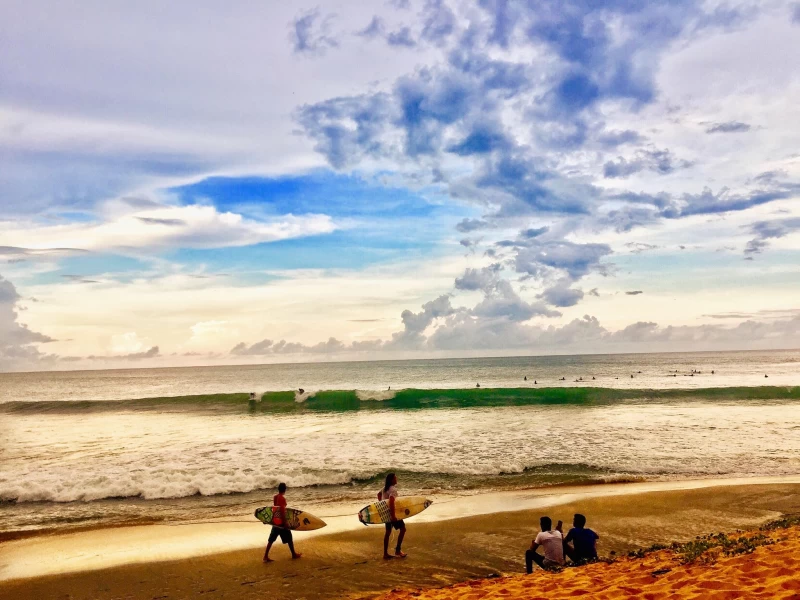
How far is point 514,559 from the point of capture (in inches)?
379

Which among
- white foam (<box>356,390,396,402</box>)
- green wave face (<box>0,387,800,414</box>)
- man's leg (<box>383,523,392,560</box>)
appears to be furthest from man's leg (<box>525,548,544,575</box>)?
white foam (<box>356,390,396,402</box>)

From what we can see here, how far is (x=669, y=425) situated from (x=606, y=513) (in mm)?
16572

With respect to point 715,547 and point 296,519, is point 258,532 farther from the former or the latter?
point 715,547

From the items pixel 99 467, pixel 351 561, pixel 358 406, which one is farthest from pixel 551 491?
pixel 358 406

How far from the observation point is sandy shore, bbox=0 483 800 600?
346 inches

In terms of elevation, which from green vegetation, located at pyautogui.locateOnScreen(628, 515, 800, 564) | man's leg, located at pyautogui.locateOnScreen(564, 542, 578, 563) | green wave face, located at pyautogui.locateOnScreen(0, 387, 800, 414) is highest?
green vegetation, located at pyautogui.locateOnScreen(628, 515, 800, 564)

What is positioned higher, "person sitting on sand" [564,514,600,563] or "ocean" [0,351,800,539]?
"person sitting on sand" [564,514,600,563]

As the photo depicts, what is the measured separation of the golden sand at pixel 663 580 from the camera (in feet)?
20.2

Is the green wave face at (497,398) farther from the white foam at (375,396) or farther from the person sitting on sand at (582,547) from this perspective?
the person sitting on sand at (582,547)

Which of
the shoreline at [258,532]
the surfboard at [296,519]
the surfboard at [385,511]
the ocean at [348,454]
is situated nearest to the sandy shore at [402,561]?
the shoreline at [258,532]

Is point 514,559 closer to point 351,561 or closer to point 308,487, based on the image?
point 351,561

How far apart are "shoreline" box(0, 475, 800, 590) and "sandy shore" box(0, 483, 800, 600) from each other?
0.06 meters

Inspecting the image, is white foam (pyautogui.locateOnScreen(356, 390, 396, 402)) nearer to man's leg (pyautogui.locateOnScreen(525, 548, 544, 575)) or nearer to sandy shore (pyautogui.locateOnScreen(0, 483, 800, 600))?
sandy shore (pyautogui.locateOnScreen(0, 483, 800, 600))

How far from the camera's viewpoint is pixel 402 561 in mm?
9711
